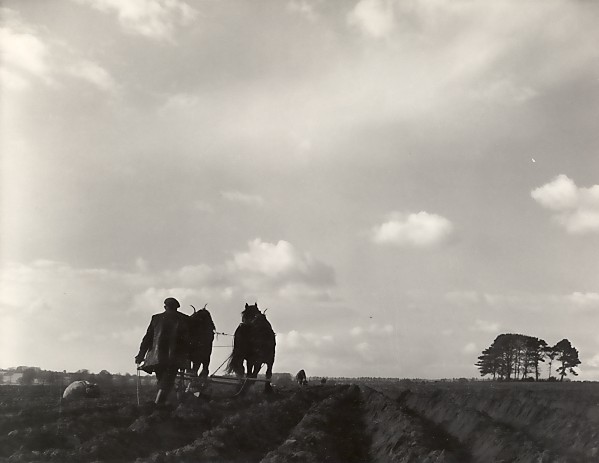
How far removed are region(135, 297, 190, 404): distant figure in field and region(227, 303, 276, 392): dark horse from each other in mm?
7446

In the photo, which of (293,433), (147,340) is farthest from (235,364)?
(293,433)

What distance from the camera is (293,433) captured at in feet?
48.8

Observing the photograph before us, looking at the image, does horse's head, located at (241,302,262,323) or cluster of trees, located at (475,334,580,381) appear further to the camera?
cluster of trees, located at (475,334,580,381)

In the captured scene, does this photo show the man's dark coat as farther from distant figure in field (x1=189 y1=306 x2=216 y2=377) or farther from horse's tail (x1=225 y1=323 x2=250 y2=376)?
horse's tail (x1=225 y1=323 x2=250 y2=376)

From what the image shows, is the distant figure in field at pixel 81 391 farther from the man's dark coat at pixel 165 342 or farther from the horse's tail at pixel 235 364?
the man's dark coat at pixel 165 342

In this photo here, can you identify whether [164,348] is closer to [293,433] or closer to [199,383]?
[293,433]

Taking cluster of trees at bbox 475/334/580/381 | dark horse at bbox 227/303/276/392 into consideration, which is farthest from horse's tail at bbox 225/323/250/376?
cluster of trees at bbox 475/334/580/381

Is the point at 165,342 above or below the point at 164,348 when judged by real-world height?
above

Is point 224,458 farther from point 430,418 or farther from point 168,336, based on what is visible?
point 430,418

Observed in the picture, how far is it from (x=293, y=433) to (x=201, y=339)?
828 cm

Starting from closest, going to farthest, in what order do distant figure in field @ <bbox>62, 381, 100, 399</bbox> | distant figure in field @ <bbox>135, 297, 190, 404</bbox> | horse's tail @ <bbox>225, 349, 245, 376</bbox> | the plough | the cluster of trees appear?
1. distant figure in field @ <bbox>135, 297, 190, 404</bbox>
2. the plough
3. distant figure in field @ <bbox>62, 381, 100, 399</bbox>
4. horse's tail @ <bbox>225, 349, 245, 376</bbox>
5. the cluster of trees

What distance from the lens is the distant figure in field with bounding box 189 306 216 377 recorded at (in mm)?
22203

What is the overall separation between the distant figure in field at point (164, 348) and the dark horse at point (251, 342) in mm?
7446

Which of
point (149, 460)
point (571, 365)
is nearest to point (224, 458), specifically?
point (149, 460)
